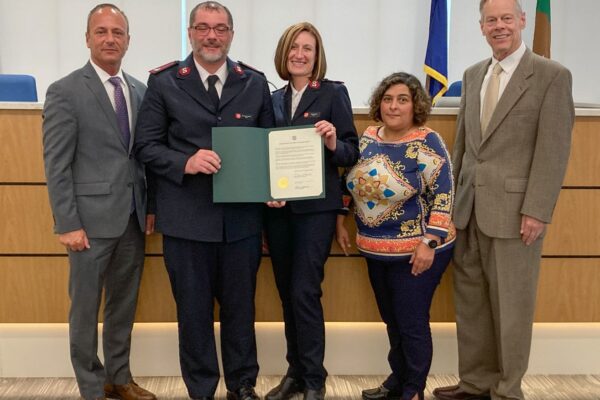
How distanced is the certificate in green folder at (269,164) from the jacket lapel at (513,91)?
69 cm

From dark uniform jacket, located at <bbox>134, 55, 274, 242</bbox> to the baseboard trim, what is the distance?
2.48 ft

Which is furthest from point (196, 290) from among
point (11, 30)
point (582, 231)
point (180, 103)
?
point (11, 30)

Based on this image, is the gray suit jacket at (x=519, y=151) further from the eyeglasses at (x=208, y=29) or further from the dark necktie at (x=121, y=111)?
the dark necktie at (x=121, y=111)

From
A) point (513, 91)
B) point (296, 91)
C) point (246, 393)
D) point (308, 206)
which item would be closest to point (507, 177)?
point (513, 91)

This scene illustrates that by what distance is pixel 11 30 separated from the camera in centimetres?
501

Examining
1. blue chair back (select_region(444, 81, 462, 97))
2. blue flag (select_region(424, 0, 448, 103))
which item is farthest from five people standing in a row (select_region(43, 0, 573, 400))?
blue flag (select_region(424, 0, 448, 103))

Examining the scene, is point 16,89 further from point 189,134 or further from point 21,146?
point 189,134

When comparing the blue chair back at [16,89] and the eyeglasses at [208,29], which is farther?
the blue chair back at [16,89]

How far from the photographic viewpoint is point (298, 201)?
7.34 feet

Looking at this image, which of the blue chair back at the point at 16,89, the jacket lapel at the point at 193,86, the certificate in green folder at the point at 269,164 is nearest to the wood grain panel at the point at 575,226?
the certificate in green folder at the point at 269,164

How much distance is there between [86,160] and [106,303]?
24.2 inches

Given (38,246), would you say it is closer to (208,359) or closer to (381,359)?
(208,359)

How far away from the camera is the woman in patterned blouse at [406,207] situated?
217cm

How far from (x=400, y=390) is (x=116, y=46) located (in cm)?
183
